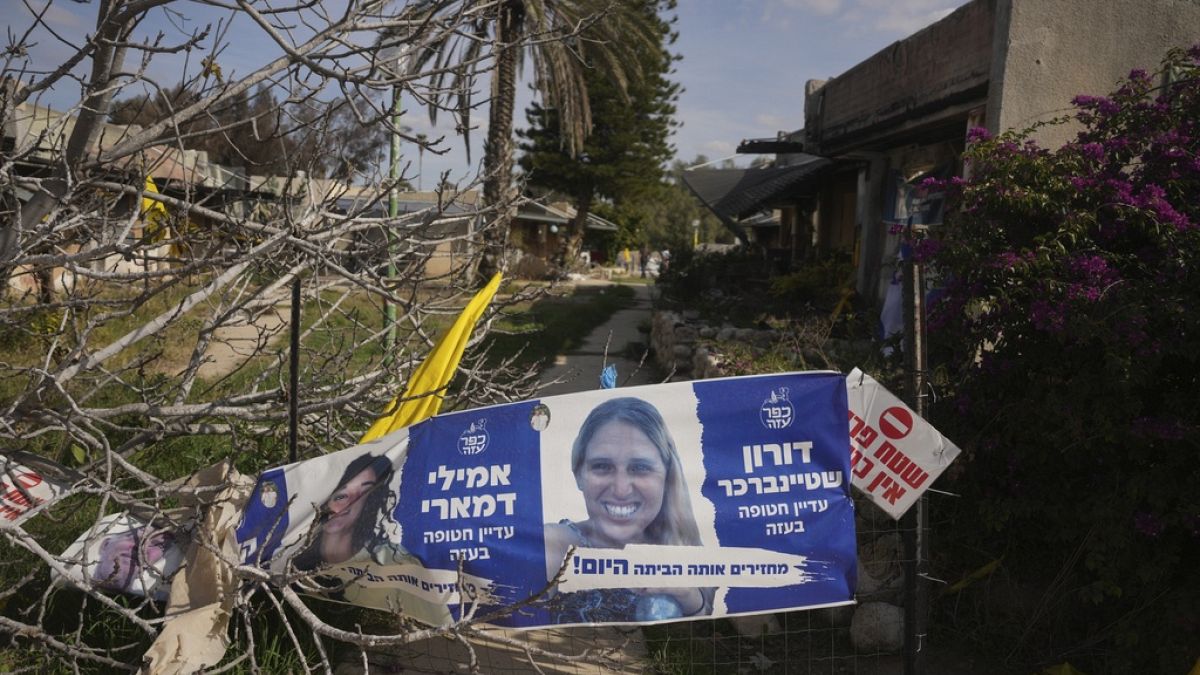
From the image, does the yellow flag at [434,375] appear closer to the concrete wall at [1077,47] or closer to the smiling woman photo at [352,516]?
the smiling woman photo at [352,516]

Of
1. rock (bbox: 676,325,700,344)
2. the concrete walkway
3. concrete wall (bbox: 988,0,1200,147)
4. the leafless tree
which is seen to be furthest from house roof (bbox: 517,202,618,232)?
the leafless tree

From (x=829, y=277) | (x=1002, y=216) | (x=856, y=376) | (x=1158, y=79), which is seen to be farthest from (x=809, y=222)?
(x=856, y=376)

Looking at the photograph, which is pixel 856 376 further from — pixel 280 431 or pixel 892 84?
pixel 892 84

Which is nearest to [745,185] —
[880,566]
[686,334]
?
[686,334]

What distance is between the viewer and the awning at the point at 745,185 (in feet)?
49.3

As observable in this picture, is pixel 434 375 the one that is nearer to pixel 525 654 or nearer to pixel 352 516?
pixel 352 516

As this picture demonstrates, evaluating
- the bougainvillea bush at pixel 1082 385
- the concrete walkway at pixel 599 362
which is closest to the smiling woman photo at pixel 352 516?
the bougainvillea bush at pixel 1082 385

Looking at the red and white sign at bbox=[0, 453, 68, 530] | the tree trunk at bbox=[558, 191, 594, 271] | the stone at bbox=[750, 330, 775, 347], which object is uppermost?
the tree trunk at bbox=[558, 191, 594, 271]

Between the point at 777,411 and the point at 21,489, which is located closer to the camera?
the point at 777,411

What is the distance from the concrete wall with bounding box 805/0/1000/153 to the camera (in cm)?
784

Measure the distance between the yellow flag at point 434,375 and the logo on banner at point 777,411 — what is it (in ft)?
4.54

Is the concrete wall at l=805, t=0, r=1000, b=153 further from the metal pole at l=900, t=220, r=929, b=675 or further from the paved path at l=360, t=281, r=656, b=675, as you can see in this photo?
the paved path at l=360, t=281, r=656, b=675

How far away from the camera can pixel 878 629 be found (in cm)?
415

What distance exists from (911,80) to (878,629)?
707cm
